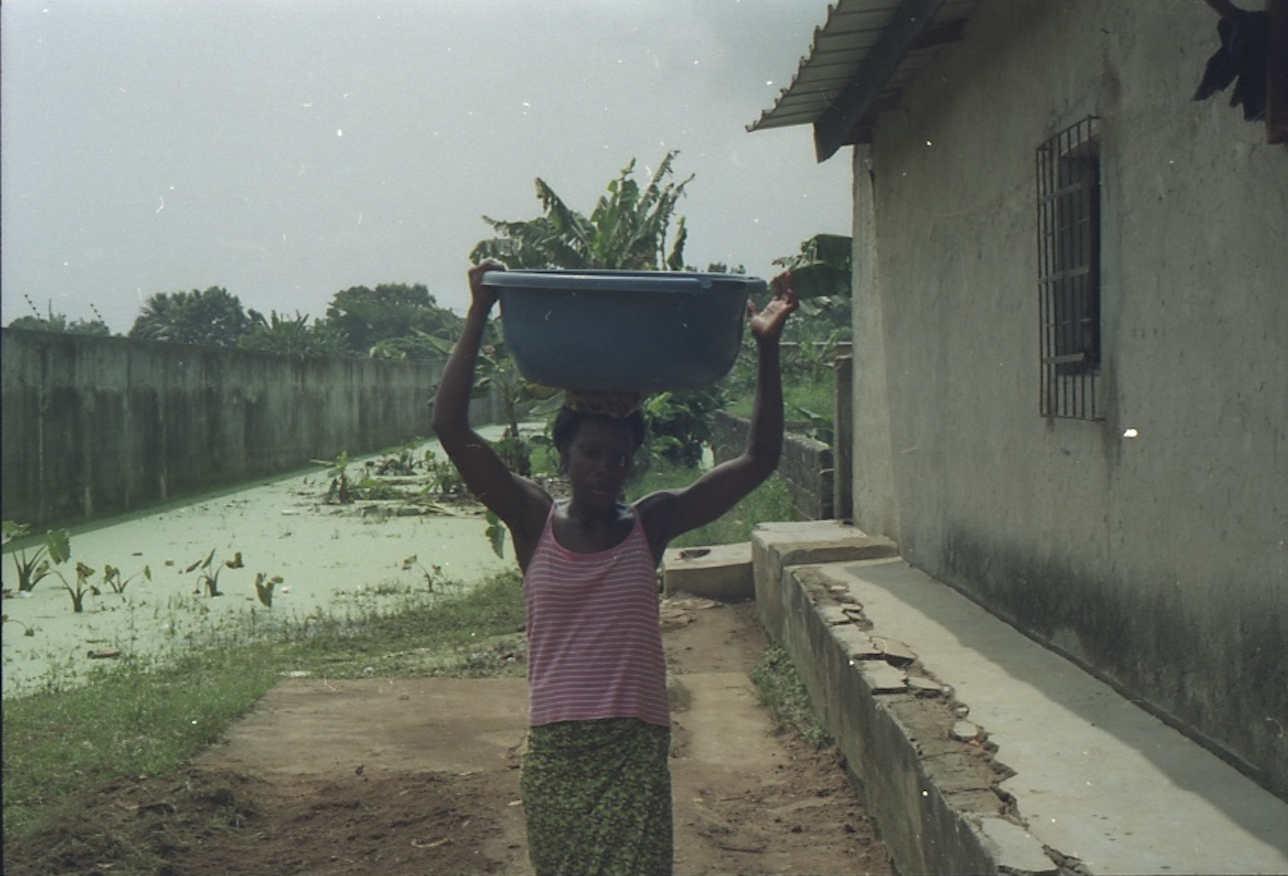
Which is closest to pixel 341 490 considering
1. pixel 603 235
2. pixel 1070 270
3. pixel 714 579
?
pixel 603 235

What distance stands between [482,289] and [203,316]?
53.4 m

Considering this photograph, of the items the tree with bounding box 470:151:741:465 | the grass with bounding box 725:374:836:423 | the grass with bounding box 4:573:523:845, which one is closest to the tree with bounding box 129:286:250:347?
the grass with bounding box 725:374:836:423

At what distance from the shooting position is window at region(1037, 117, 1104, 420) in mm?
4848

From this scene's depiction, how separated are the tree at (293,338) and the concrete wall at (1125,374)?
2563 cm

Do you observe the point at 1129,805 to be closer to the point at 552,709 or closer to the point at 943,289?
the point at 552,709

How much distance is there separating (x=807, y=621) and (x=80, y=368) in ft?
37.3

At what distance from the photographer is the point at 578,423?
281cm

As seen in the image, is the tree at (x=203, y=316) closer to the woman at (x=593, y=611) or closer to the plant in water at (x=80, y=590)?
the plant in water at (x=80, y=590)

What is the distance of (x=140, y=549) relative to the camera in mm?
13578

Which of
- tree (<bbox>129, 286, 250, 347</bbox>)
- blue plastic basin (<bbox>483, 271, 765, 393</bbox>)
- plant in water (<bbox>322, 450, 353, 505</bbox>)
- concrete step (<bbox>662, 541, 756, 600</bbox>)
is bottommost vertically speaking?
concrete step (<bbox>662, 541, 756, 600</bbox>)

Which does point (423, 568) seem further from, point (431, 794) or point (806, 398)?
point (806, 398)

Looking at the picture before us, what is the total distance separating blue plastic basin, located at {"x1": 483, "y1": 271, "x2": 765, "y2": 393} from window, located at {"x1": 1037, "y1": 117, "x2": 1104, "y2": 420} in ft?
7.57

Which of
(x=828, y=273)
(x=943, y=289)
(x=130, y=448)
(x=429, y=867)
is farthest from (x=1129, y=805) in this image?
(x=130, y=448)

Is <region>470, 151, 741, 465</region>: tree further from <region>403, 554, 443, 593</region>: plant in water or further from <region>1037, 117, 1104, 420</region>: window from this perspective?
<region>1037, 117, 1104, 420</region>: window
